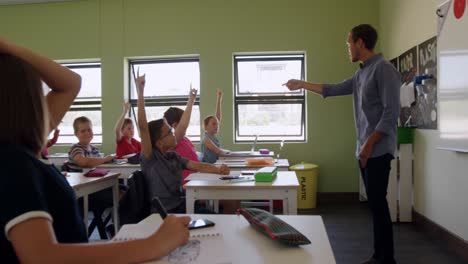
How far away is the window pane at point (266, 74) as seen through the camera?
583cm

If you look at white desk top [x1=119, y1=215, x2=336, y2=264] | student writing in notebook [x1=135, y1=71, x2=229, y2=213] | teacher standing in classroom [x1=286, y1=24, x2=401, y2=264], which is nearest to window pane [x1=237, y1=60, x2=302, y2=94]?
teacher standing in classroom [x1=286, y1=24, x2=401, y2=264]

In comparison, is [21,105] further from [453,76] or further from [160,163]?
[453,76]

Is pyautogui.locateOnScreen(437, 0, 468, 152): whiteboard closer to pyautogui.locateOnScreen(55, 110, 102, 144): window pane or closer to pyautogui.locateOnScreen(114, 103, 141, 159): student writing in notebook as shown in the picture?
pyautogui.locateOnScreen(114, 103, 141, 159): student writing in notebook

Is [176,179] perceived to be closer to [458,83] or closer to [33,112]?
[33,112]

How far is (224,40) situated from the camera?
224 inches

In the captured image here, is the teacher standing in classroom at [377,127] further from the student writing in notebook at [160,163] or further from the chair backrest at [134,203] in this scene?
the chair backrest at [134,203]

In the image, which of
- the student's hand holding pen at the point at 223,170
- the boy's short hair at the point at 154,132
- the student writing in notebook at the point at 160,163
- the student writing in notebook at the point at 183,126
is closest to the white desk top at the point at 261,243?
the student writing in notebook at the point at 160,163

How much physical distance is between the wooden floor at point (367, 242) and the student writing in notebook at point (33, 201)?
260cm

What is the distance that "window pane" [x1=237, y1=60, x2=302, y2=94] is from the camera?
5.83 m

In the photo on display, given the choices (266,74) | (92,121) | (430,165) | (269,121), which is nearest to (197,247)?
(430,165)

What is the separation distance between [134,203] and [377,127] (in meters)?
1.60

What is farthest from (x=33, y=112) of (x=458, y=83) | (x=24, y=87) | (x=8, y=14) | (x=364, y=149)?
(x=8, y=14)

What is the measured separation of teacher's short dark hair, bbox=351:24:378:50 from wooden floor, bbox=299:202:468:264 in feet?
5.50

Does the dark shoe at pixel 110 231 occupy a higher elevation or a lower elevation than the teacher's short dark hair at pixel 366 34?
lower
